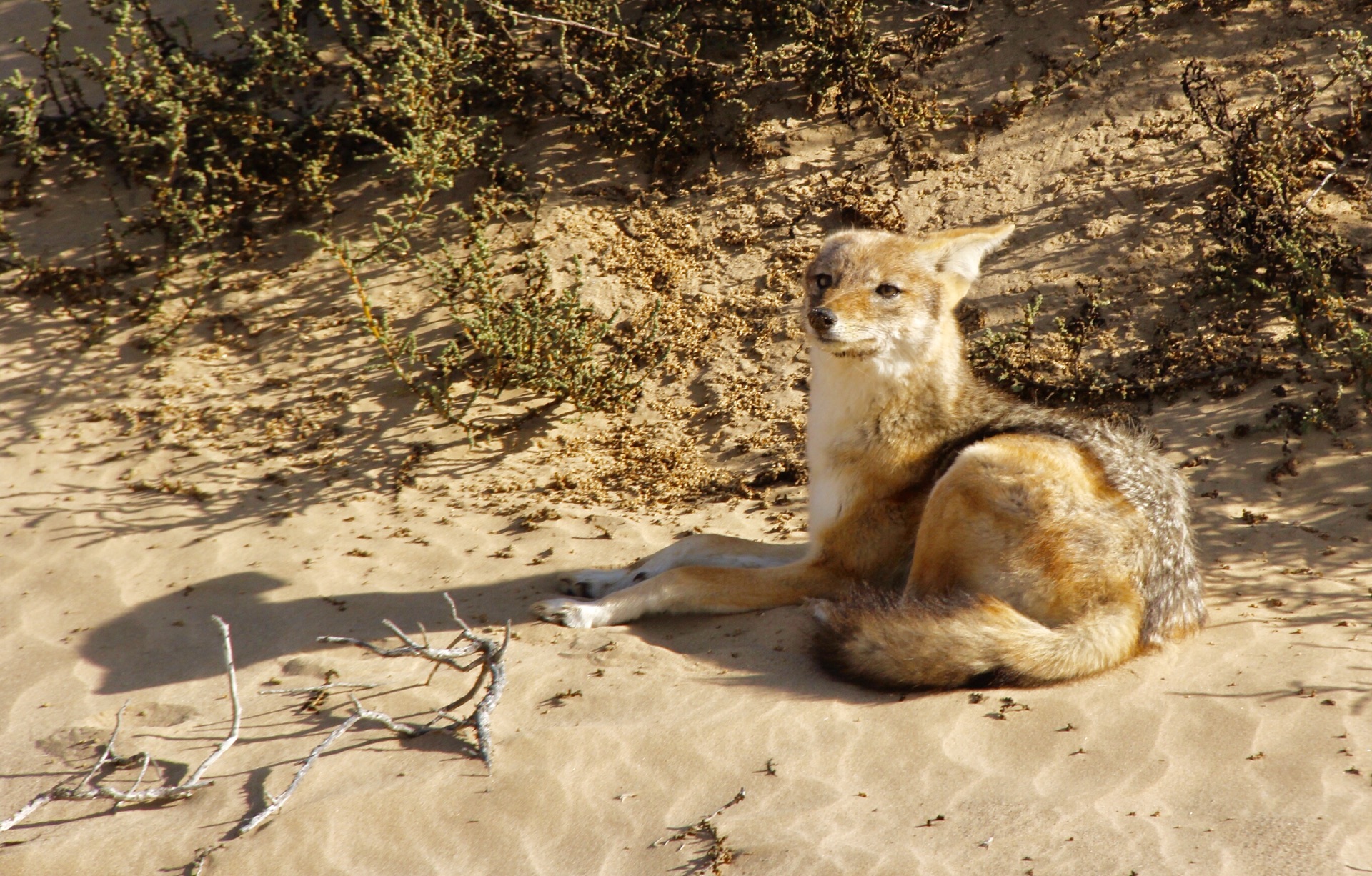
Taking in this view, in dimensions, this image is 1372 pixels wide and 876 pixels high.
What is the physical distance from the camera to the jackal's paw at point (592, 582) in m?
5.21

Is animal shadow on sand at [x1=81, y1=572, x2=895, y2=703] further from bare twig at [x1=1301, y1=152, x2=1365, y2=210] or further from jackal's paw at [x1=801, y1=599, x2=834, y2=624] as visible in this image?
bare twig at [x1=1301, y1=152, x2=1365, y2=210]

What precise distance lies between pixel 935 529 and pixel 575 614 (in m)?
1.77

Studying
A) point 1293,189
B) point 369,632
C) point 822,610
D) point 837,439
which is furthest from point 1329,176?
point 369,632

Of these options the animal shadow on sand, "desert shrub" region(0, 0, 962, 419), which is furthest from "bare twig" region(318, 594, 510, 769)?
"desert shrub" region(0, 0, 962, 419)

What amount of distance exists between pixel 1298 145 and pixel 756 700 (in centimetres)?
574

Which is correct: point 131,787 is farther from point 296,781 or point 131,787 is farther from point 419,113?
point 419,113

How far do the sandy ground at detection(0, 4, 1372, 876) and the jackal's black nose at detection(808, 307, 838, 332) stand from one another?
4.60 feet

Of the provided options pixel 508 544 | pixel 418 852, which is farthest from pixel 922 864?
pixel 508 544

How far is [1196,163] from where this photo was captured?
23.4ft

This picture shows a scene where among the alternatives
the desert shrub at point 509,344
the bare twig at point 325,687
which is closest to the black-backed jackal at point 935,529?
the bare twig at point 325,687

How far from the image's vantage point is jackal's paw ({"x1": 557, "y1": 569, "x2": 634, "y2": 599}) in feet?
17.1

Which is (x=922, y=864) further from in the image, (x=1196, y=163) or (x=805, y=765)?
(x=1196, y=163)

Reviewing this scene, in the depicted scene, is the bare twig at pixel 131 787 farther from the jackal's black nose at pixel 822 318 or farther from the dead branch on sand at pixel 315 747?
the jackal's black nose at pixel 822 318

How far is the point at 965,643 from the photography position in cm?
405
